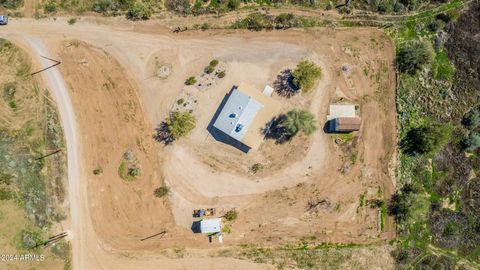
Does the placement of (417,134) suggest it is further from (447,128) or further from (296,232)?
(296,232)

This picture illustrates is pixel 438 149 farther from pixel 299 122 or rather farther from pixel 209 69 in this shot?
pixel 209 69

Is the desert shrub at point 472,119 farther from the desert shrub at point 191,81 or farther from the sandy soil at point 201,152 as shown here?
the desert shrub at point 191,81

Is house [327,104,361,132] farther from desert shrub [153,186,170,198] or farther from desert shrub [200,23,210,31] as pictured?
desert shrub [153,186,170,198]

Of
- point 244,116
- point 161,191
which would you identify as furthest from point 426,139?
point 161,191

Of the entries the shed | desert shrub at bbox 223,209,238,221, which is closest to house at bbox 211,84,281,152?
the shed

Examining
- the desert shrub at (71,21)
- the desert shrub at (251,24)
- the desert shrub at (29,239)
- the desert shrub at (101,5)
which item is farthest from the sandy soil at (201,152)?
the desert shrub at (29,239)

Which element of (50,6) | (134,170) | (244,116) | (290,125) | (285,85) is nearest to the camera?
(244,116)

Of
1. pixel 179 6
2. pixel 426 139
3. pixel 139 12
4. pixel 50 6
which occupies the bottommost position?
pixel 426 139
